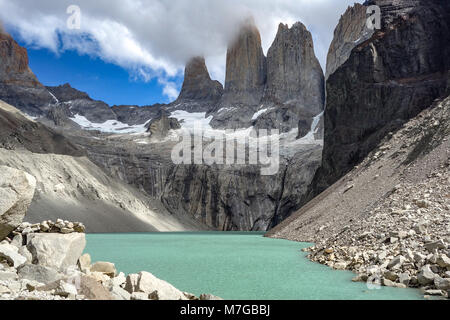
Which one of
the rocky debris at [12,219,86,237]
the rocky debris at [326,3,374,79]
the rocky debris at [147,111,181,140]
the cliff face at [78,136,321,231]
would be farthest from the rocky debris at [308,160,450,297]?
the rocky debris at [147,111,181,140]

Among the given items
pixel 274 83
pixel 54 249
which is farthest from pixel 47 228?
pixel 274 83

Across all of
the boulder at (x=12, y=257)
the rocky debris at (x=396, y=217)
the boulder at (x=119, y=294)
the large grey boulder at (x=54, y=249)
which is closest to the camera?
the boulder at (x=119, y=294)

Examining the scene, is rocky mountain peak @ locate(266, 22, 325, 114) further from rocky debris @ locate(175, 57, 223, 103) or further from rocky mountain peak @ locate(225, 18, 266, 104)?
rocky debris @ locate(175, 57, 223, 103)

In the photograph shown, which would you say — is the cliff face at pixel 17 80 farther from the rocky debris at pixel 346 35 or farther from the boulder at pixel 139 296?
the boulder at pixel 139 296

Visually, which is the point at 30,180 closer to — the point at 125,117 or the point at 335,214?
the point at 335,214

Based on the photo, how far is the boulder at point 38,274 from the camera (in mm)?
7891

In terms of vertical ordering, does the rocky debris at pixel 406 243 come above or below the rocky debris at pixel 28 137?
below

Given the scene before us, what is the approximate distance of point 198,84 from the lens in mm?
177625

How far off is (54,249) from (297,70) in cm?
12905

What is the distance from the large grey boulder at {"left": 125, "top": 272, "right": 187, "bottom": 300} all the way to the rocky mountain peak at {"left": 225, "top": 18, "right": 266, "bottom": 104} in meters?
136

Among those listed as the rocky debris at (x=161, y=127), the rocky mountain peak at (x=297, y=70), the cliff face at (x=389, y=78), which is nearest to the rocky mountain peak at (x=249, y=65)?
the rocky mountain peak at (x=297, y=70)

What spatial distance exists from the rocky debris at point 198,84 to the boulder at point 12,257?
545ft

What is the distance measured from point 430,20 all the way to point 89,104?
168506 mm
